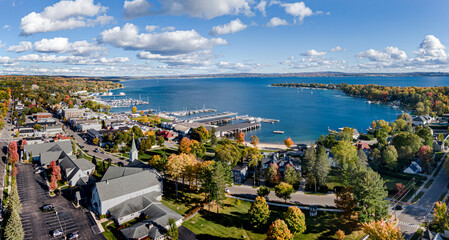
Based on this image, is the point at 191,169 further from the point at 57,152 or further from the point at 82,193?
the point at 57,152

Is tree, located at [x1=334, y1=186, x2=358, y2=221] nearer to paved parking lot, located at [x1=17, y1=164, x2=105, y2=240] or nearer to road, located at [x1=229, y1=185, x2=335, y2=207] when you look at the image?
road, located at [x1=229, y1=185, x2=335, y2=207]

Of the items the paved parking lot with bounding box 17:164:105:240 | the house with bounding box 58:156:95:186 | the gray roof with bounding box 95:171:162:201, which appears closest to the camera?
the paved parking lot with bounding box 17:164:105:240

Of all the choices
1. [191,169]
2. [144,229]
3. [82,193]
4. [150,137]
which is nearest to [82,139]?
[150,137]

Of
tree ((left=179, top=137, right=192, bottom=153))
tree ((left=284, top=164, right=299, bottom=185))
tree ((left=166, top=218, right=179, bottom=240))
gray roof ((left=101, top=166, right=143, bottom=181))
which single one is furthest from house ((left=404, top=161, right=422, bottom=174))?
gray roof ((left=101, top=166, right=143, bottom=181))

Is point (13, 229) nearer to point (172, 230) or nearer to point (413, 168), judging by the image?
point (172, 230)

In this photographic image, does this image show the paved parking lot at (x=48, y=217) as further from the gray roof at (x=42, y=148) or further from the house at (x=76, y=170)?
the gray roof at (x=42, y=148)

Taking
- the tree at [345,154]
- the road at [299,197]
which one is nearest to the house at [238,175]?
the road at [299,197]
